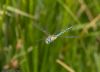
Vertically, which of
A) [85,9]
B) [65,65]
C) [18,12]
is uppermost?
[85,9]

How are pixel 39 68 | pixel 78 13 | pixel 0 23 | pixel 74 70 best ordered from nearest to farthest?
pixel 39 68, pixel 74 70, pixel 0 23, pixel 78 13

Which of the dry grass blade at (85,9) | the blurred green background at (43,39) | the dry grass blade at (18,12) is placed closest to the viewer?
the blurred green background at (43,39)

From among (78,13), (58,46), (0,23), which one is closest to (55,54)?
(58,46)

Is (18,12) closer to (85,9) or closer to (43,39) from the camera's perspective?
(43,39)

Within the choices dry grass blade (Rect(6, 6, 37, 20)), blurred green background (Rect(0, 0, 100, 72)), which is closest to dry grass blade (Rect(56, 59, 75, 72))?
blurred green background (Rect(0, 0, 100, 72))

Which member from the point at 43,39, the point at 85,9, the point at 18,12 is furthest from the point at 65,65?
the point at 85,9

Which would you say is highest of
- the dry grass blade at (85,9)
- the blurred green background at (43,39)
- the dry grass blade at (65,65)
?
the dry grass blade at (85,9)

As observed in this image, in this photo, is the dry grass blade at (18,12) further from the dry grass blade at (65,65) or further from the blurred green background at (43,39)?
the dry grass blade at (65,65)

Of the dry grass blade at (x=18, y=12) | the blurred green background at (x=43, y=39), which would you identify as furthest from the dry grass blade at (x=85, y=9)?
the dry grass blade at (x=18, y=12)

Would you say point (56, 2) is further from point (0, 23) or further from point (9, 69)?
point (9, 69)
